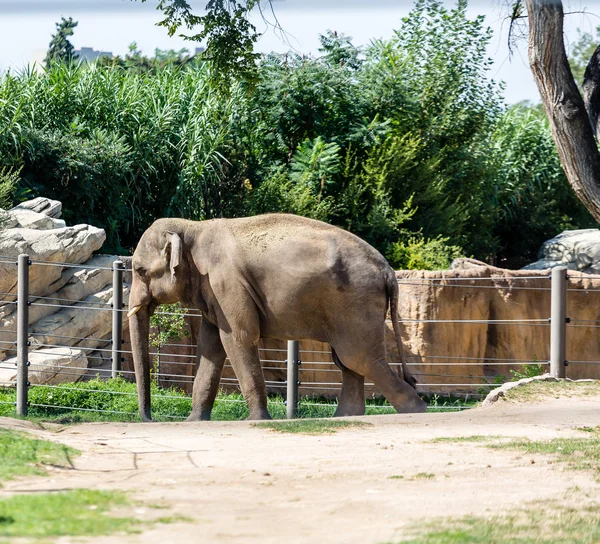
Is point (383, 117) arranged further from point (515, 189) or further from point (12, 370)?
point (12, 370)

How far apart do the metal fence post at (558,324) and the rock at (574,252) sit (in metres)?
6.82

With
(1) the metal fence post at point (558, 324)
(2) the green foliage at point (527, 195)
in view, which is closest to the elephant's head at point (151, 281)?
(1) the metal fence post at point (558, 324)

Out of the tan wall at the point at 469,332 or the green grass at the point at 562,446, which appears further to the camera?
the tan wall at the point at 469,332

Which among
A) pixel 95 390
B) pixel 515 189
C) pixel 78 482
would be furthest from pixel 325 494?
pixel 515 189

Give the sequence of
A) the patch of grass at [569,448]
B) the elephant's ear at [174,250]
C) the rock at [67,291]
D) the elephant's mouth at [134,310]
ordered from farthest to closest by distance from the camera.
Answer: the rock at [67,291]
the elephant's mouth at [134,310]
the elephant's ear at [174,250]
the patch of grass at [569,448]

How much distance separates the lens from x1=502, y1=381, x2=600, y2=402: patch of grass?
9.80 m

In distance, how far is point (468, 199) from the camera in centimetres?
1897

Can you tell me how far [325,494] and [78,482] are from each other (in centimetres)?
132

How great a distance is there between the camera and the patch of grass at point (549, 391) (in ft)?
32.2

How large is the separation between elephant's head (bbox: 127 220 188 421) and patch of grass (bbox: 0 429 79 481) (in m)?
3.21

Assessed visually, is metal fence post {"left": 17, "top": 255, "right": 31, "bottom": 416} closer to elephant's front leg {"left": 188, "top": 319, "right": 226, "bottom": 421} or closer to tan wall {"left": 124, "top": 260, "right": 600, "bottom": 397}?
elephant's front leg {"left": 188, "top": 319, "right": 226, "bottom": 421}

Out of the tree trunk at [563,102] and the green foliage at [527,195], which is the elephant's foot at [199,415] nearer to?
the tree trunk at [563,102]

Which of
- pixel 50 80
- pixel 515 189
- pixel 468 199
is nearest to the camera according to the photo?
pixel 50 80

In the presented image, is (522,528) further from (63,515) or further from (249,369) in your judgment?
(249,369)
